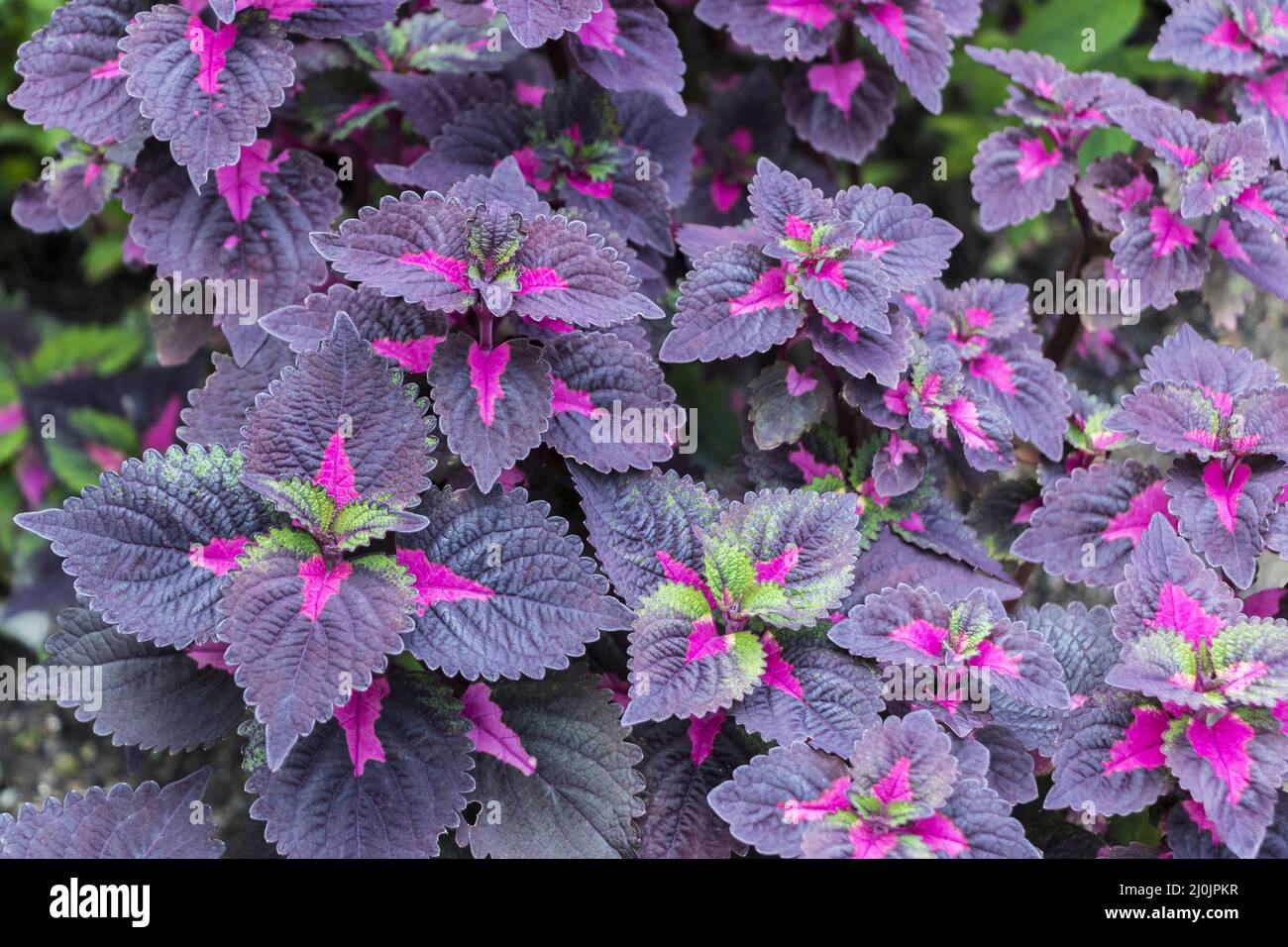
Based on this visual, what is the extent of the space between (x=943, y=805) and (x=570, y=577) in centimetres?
53

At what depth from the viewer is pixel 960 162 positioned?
3188mm

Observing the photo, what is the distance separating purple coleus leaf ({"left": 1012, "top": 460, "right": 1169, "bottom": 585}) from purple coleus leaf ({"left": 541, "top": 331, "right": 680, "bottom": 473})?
0.60 metres

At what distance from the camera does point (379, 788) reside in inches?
59.7

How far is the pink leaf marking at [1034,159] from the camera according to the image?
204 cm

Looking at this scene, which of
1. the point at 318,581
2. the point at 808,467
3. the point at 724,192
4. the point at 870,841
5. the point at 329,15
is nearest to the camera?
the point at 870,841

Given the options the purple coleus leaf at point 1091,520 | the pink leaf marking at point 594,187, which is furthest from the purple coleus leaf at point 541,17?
the purple coleus leaf at point 1091,520

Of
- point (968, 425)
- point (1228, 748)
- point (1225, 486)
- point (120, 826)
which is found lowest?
point (120, 826)

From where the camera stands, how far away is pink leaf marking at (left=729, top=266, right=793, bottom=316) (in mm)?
1745

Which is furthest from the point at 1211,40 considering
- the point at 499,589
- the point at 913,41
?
the point at 499,589

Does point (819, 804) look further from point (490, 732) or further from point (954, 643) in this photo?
point (490, 732)

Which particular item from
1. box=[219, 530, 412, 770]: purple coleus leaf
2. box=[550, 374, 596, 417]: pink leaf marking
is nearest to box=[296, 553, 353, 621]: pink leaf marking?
box=[219, 530, 412, 770]: purple coleus leaf

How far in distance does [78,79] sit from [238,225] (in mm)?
299

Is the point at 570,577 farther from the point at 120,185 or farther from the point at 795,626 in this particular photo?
the point at 120,185
